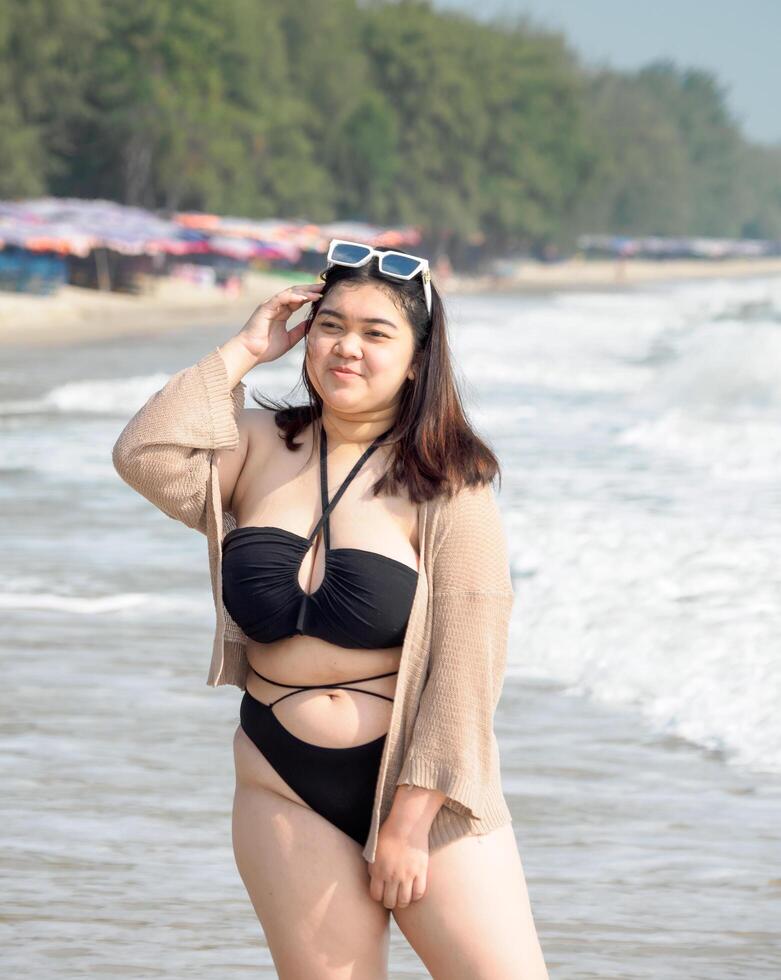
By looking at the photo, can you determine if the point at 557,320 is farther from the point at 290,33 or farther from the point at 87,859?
the point at 87,859

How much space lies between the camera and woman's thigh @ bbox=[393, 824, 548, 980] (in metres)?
2.67

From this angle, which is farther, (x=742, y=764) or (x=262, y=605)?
(x=742, y=764)

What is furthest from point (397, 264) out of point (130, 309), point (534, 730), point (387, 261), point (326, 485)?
point (130, 309)

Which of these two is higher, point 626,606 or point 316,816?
point 316,816

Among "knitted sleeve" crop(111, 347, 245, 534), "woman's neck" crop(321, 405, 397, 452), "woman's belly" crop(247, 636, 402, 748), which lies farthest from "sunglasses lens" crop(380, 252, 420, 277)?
"woman's belly" crop(247, 636, 402, 748)

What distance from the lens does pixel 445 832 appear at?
2740mm

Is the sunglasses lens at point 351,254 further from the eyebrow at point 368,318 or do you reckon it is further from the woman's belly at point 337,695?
the woman's belly at point 337,695

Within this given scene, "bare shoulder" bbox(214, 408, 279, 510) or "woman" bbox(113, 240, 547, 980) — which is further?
"bare shoulder" bbox(214, 408, 279, 510)

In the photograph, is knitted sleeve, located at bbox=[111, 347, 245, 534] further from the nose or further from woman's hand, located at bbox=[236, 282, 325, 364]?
the nose

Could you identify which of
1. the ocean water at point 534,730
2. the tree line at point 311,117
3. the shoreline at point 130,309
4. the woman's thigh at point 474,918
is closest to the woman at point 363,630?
the woman's thigh at point 474,918

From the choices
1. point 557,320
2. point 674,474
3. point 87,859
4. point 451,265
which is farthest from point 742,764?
point 451,265

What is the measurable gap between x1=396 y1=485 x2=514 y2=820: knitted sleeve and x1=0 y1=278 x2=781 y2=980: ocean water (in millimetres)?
698

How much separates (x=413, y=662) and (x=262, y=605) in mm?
274

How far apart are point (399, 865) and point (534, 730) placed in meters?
3.90
